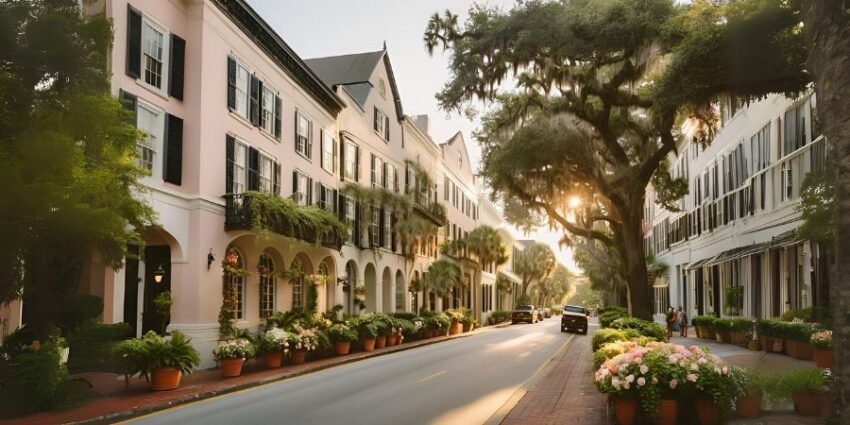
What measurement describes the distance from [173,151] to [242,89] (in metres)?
4.17

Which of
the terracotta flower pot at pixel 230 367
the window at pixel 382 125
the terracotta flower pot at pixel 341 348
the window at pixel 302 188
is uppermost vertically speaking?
the window at pixel 382 125

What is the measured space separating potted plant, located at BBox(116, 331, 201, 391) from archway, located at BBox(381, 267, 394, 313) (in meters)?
22.7

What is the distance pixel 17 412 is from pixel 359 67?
27.5 m

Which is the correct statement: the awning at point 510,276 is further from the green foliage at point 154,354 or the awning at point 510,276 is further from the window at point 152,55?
the green foliage at point 154,354

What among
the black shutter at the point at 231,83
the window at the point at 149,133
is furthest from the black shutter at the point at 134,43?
the black shutter at the point at 231,83

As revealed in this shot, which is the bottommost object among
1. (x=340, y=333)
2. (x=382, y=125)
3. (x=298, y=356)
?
(x=298, y=356)

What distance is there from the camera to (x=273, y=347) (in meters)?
17.9

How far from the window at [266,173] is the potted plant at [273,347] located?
6004 millimetres

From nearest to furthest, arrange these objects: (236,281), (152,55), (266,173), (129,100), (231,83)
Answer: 1. (129,100)
2. (152,55)
3. (231,83)
4. (236,281)
5. (266,173)

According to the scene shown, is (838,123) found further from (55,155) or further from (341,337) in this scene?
(341,337)

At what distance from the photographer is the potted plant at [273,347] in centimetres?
1792

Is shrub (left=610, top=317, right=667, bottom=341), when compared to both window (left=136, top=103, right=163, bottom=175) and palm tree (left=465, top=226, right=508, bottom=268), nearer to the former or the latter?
window (left=136, top=103, right=163, bottom=175)

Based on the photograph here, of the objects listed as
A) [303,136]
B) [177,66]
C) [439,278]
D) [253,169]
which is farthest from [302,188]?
[439,278]

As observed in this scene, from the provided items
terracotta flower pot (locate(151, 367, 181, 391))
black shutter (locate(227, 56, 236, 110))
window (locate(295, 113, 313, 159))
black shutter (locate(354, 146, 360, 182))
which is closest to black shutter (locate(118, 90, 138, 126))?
black shutter (locate(227, 56, 236, 110))
